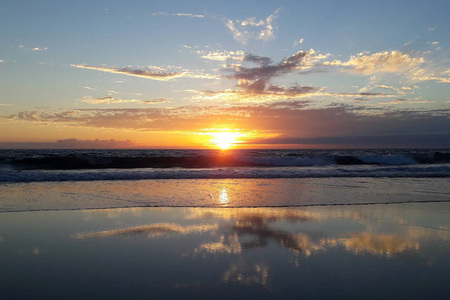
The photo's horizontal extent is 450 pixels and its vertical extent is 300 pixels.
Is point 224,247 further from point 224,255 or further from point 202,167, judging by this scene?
point 202,167

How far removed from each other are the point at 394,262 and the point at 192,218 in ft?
14.8

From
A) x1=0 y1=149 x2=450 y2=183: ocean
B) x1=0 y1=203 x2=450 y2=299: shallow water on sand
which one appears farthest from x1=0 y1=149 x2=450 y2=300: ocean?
x1=0 y1=149 x2=450 y2=183: ocean

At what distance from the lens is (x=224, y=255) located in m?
4.91

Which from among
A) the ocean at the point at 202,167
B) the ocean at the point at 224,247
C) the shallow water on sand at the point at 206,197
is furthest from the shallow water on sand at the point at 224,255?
the ocean at the point at 202,167

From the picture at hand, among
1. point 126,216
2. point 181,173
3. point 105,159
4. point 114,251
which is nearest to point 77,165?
point 105,159

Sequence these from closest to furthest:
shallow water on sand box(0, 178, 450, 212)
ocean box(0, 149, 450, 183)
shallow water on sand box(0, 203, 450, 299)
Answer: shallow water on sand box(0, 203, 450, 299)
shallow water on sand box(0, 178, 450, 212)
ocean box(0, 149, 450, 183)

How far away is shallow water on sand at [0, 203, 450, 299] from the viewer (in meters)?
3.73

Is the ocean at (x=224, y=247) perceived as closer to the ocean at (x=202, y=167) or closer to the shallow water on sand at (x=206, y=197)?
the shallow water on sand at (x=206, y=197)

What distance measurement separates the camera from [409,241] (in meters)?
5.74

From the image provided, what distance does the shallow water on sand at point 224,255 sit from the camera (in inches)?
147

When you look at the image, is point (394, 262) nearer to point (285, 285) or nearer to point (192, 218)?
point (285, 285)

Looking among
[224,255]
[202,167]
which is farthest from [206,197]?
[202,167]

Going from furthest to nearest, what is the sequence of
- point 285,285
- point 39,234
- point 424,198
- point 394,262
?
point 424,198 → point 39,234 → point 394,262 → point 285,285

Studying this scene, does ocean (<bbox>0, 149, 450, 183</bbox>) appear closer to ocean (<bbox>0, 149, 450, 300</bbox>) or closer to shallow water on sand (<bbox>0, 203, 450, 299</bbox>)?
ocean (<bbox>0, 149, 450, 300</bbox>)
